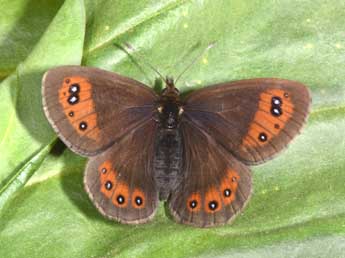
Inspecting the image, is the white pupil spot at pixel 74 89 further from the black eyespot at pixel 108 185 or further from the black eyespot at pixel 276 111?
the black eyespot at pixel 276 111

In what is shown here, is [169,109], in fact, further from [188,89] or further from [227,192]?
[227,192]

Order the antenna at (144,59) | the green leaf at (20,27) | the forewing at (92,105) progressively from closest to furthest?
the forewing at (92,105), the antenna at (144,59), the green leaf at (20,27)

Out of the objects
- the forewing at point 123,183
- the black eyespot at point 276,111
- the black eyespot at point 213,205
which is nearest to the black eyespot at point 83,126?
the forewing at point 123,183

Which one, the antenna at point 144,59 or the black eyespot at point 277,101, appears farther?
the antenna at point 144,59

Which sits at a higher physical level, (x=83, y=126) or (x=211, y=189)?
(x=83, y=126)

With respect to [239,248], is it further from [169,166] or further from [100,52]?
[100,52]

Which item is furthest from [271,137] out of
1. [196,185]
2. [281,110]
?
[196,185]

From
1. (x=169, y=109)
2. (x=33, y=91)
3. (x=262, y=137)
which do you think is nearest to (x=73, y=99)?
(x=33, y=91)

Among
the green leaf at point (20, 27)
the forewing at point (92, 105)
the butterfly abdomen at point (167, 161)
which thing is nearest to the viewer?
the forewing at point (92, 105)

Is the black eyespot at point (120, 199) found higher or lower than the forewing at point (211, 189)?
higher
